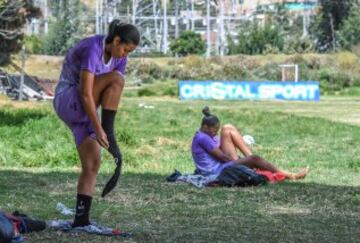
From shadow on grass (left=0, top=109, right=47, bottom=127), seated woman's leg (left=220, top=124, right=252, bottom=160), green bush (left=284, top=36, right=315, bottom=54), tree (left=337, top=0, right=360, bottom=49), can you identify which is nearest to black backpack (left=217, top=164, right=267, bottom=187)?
seated woman's leg (left=220, top=124, right=252, bottom=160)

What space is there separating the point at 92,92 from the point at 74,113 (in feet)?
0.68

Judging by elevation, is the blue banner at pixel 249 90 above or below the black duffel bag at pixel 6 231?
below

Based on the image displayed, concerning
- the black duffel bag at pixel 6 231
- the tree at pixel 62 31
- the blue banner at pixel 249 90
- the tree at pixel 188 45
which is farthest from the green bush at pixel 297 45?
the black duffel bag at pixel 6 231

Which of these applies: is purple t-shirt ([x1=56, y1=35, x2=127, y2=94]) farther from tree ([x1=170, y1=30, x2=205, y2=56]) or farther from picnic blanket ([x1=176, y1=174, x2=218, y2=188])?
tree ([x1=170, y1=30, x2=205, y2=56])

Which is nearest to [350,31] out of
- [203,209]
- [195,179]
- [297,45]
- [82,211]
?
[297,45]

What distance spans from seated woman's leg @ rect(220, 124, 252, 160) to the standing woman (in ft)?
14.2

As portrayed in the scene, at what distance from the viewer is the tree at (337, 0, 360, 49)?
84.9 meters

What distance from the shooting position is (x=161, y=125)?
2319cm

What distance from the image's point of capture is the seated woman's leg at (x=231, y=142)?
11075 mm

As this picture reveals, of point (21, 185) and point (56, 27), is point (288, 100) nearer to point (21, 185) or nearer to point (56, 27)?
point (21, 185)

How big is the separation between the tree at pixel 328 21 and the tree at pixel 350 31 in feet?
13.7

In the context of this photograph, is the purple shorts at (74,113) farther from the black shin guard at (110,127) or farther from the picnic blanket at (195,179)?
the picnic blanket at (195,179)

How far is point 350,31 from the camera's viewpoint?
85625 mm

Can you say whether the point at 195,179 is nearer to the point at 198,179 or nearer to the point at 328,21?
the point at 198,179
